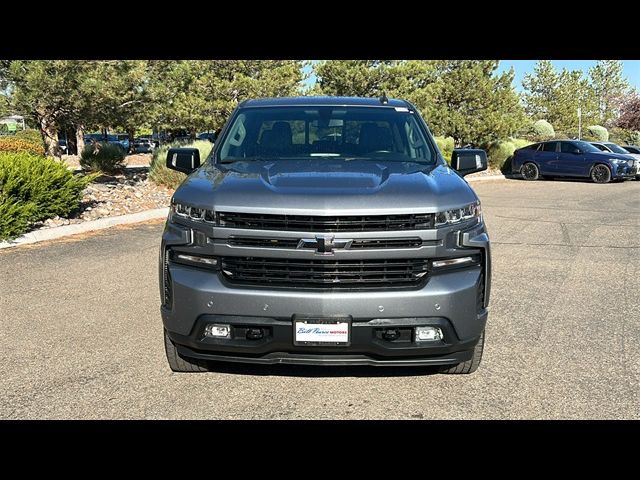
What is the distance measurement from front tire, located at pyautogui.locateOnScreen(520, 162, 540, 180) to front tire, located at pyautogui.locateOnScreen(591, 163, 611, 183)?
1.93 meters

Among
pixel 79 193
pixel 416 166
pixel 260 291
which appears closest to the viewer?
pixel 260 291

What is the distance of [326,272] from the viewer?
3.55m

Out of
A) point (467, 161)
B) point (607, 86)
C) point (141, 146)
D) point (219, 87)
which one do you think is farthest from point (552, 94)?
point (467, 161)

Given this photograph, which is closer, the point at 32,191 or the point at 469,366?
the point at 469,366

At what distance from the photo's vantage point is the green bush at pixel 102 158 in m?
18.0

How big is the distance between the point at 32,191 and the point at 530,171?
1877cm

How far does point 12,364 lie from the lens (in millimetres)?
4477

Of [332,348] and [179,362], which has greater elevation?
[332,348]

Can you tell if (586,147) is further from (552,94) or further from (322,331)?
(552,94)

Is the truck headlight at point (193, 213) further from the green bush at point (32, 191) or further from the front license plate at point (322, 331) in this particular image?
the green bush at point (32, 191)

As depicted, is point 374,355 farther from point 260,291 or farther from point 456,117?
point 456,117

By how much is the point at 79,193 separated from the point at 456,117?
58.9 ft
